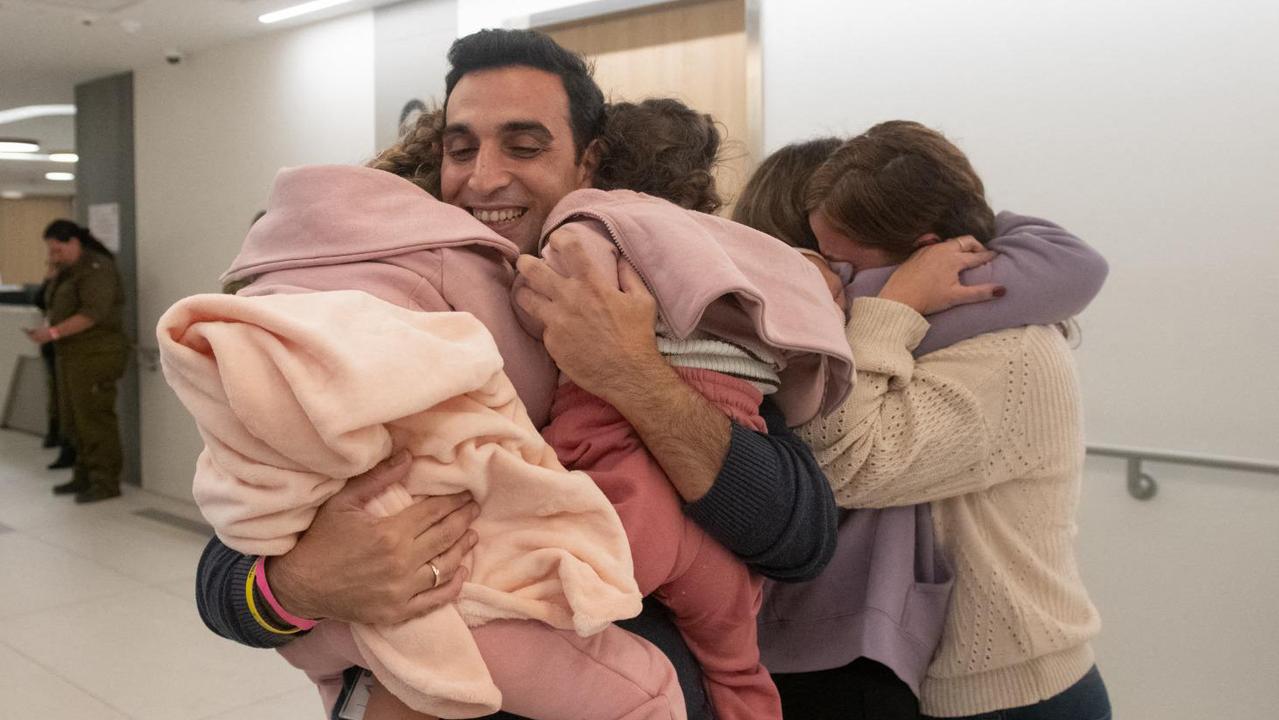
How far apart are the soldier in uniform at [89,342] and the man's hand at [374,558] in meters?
6.27

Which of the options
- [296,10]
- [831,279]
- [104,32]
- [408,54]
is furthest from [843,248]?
[104,32]

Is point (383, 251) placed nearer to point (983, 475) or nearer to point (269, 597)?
point (269, 597)

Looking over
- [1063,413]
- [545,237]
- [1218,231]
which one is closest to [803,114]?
[1218,231]

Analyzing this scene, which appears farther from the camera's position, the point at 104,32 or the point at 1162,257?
the point at 104,32

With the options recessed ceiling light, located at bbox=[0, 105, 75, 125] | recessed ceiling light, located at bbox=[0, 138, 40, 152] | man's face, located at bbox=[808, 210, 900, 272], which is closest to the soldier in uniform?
recessed ceiling light, located at bbox=[0, 105, 75, 125]

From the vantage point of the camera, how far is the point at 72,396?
6535mm

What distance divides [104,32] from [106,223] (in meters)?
1.87

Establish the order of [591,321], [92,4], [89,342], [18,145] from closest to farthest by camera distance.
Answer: [591,321], [92,4], [89,342], [18,145]

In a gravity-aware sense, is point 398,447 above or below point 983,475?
above

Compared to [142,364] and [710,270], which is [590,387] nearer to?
[710,270]

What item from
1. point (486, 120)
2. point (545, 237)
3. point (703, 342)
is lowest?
point (703, 342)

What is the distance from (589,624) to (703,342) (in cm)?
37

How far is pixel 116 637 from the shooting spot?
161 inches

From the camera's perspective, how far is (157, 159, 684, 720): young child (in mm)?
829
